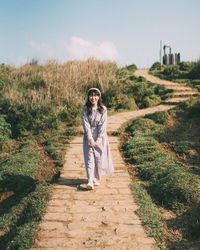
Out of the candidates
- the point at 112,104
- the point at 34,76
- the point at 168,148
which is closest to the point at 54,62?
the point at 34,76

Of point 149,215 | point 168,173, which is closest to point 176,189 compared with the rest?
point 168,173

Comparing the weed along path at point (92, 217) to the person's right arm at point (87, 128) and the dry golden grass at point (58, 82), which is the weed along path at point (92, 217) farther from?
the dry golden grass at point (58, 82)

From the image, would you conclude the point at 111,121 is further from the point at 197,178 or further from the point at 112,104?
the point at 197,178

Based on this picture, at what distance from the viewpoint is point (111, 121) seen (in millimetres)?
8633

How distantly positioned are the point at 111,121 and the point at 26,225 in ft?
19.1

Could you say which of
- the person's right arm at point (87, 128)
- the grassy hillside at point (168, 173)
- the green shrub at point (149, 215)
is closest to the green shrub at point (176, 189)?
the grassy hillside at point (168, 173)

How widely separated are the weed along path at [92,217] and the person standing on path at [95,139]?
12.3 inches

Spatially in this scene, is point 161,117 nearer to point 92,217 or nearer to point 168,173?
point 168,173

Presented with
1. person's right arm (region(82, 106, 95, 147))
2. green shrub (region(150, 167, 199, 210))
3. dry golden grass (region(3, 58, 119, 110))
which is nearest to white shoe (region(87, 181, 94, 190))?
person's right arm (region(82, 106, 95, 147))

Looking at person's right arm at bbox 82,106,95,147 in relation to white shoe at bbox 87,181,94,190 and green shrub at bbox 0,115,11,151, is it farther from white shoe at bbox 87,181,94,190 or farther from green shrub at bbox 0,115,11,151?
green shrub at bbox 0,115,11,151

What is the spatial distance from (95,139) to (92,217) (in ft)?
4.54

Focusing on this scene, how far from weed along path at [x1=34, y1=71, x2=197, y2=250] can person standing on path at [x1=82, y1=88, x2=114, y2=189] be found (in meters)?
0.31

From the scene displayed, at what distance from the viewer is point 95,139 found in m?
4.31

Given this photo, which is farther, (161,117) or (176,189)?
(161,117)
